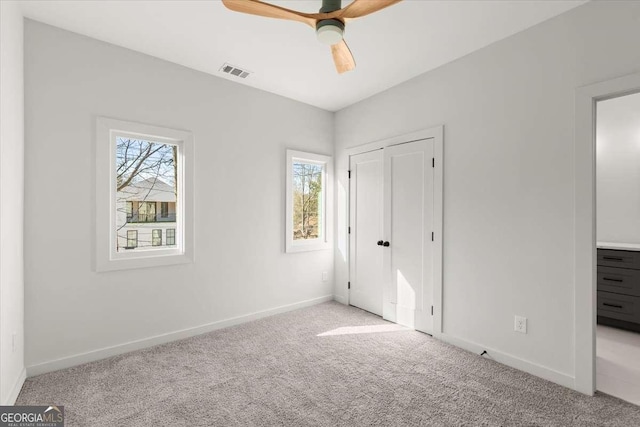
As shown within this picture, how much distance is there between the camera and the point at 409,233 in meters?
3.41

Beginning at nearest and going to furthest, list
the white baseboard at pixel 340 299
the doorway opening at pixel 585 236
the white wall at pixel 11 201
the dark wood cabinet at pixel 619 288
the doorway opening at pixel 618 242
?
1. the white wall at pixel 11 201
2. the doorway opening at pixel 585 236
3. the doorway opening at pixel 618 242
4. the dark wood cabinet at pixel 619 288
5. the white baseboard at pixel 340 299

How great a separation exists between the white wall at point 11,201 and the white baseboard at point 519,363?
346cm

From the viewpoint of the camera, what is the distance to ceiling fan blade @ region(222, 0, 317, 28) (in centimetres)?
168

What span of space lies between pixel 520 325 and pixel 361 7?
105 inches

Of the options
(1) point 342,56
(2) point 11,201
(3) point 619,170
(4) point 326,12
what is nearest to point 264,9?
(4) point 326,12

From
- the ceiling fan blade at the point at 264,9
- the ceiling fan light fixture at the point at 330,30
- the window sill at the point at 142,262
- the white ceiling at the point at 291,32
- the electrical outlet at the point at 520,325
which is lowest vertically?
the electrical outlet at the point at 520,325

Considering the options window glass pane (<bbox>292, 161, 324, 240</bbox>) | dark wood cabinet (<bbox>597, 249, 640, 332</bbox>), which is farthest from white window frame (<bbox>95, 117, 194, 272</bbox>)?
dark wood cabinet (<bbox>597, 249, 640, 332</bbox>)

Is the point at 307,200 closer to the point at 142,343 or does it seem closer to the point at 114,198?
the point at 114,198

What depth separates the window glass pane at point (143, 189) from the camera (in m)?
2.86

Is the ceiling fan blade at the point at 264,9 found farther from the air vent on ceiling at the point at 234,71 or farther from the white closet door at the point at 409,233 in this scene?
the white closet door at the point at 409,233

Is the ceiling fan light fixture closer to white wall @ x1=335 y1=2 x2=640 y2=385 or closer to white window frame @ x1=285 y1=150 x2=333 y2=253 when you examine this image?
white wall @ x1=335 y1=2 x2=640 y2=385

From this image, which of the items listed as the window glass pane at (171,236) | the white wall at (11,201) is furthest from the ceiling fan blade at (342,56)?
the window glass pane at (171,236)

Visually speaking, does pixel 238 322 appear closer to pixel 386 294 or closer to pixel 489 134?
pixel 386 294

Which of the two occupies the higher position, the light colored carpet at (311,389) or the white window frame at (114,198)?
the white window frame at (114,198)
